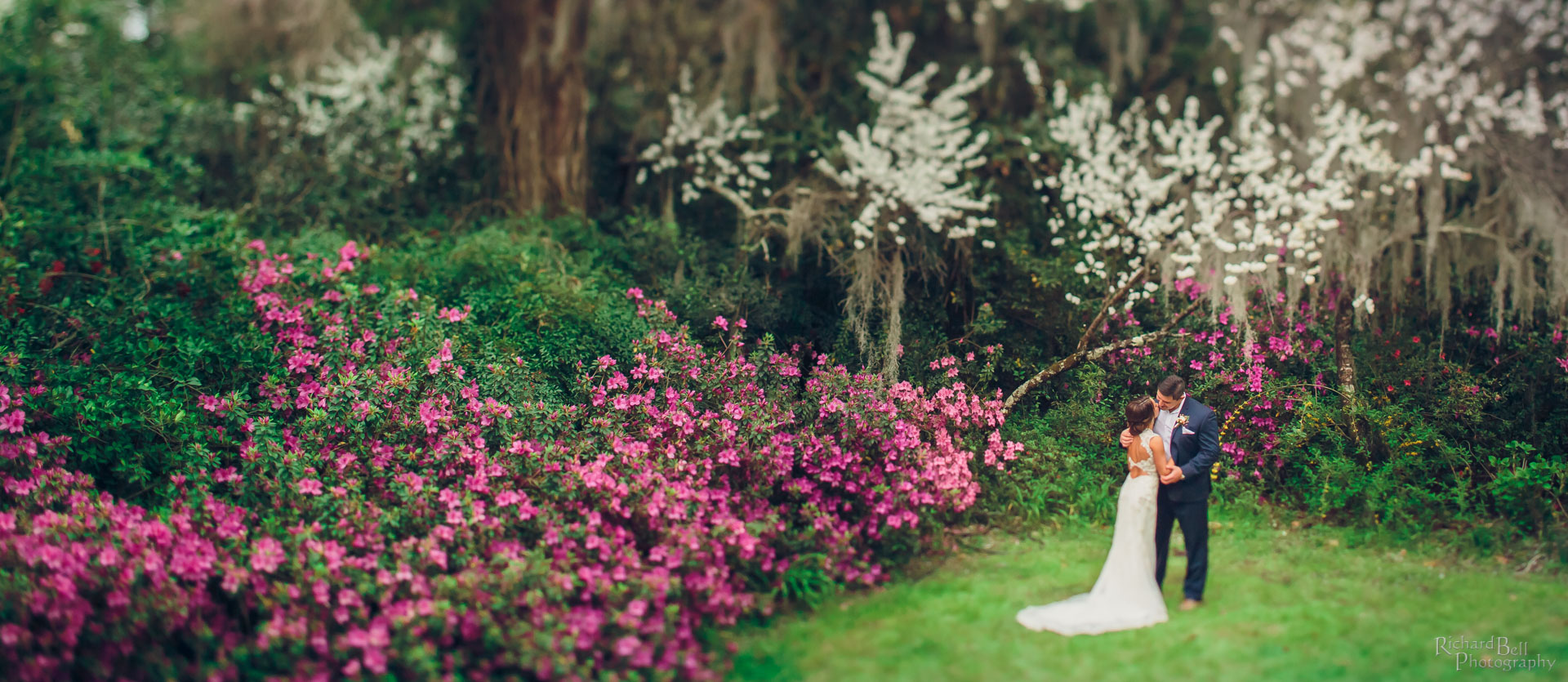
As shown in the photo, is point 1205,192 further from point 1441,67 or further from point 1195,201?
point 1441,67

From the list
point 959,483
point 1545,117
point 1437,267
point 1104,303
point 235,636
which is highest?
point 1545,117

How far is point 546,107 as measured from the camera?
835 centimetres

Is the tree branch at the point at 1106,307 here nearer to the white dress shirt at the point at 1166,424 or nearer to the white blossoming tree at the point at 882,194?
the white blossoming tree at the point at 882,194

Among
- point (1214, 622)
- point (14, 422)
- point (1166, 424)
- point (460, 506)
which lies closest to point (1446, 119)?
point (1166, 424)

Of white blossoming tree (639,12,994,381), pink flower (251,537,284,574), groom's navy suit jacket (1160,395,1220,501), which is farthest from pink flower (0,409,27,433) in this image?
groom's navy suit jacket (1160,395,1220,501)

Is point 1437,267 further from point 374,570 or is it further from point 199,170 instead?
point 199,170

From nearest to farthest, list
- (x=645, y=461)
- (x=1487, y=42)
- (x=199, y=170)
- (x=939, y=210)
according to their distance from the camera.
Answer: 1. (x=645, y=461)
2. (x=939, y=210)
3. (x=199, y=170)
4. (x=1487, y=42)

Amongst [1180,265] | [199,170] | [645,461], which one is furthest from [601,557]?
[199,170]

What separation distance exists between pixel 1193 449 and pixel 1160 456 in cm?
23

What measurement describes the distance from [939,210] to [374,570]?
14.5 feet

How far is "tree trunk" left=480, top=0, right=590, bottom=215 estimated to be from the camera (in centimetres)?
831

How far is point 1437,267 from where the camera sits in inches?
269

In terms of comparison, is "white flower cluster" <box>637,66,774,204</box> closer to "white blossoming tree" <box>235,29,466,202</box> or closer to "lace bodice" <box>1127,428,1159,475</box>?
"white blossoming tree" <box>235,29,466,202</box>

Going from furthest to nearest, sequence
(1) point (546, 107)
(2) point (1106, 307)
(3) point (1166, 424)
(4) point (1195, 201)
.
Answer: (1) point (546, 107)
(4) point (1195, 201)
(2) point (1106, 307)
(3) point (1166, 424)
